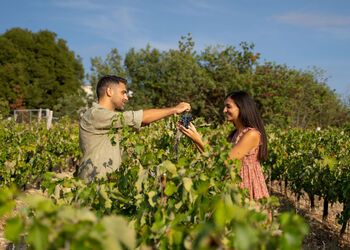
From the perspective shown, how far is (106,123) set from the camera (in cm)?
318

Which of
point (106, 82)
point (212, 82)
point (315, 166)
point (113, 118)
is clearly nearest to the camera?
point (113, 118)

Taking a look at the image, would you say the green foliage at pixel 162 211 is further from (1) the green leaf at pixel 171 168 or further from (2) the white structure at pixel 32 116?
(2) the white structure at pixel 32 116

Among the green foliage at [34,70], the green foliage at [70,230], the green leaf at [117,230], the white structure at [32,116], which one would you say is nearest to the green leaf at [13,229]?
the green foliage at [70,230]

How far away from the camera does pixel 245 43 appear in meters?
25.9

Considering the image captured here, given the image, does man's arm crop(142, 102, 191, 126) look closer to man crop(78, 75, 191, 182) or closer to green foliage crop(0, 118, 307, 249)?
man crop(78, 75, 191, 182)

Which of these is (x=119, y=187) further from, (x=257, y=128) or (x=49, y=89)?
(x=49, y=89)

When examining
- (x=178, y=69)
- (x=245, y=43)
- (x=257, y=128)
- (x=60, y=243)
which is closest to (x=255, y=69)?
(x=245, y=43)

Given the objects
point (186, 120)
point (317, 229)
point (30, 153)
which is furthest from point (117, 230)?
point (30, 153)

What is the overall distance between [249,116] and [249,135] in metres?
0.16

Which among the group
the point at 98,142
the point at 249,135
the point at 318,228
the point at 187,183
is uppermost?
the point at 249,135

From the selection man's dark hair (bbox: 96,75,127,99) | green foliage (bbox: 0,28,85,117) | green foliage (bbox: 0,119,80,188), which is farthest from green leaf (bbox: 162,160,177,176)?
green foliage (bbox: 0,28,85,117)

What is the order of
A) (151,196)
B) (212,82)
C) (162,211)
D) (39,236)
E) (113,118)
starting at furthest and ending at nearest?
(212,82) → (113,118) → (151,196) → (162,211) → (39,236)

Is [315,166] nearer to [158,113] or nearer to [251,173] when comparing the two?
[251,173]

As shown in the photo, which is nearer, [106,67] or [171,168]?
[171,168]
